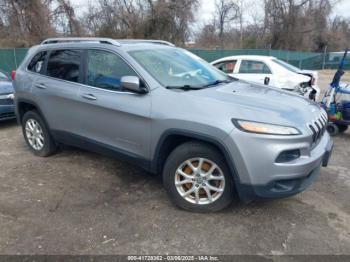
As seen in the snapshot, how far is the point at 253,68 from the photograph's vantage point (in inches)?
360

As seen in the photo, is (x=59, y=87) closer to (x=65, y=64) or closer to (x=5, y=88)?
(x=65, y=64)

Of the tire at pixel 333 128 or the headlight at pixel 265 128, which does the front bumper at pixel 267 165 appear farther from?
the tire at pixel 333 128

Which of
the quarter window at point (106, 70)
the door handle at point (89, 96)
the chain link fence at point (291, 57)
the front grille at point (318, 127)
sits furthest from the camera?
the chain link fence at point (291, 57)

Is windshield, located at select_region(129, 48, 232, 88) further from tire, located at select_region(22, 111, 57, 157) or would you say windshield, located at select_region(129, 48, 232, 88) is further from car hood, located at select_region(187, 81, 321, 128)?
tire, located at select_region(22, 111, 57, 157)

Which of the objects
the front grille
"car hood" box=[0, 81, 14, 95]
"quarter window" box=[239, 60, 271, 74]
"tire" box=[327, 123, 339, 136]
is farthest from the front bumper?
"quarter window" box=[239, 60, 271, 74]

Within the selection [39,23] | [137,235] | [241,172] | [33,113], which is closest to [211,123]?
[241,172]

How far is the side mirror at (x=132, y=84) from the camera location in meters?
3.37

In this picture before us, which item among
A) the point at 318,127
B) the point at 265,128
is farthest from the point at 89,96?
the point at 318,127

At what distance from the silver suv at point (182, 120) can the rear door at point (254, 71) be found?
478cm

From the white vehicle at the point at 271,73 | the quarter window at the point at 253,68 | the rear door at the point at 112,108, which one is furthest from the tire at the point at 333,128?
the rear door at the point at 112,108

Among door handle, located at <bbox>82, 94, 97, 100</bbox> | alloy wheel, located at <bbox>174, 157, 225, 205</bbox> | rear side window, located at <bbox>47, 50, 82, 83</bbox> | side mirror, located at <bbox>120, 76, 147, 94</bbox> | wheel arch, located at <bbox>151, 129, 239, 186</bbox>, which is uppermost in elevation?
rear side window, located at <bbox>47, 50, 82, 83</bbox>

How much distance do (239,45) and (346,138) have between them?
42.0 metres

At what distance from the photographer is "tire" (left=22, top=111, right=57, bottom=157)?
192 inches

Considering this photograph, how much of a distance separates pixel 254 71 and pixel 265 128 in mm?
6636
